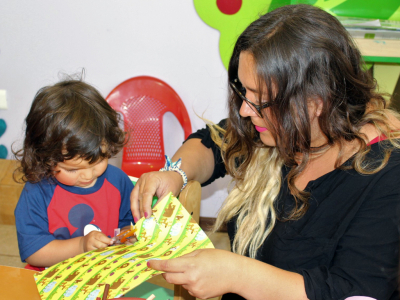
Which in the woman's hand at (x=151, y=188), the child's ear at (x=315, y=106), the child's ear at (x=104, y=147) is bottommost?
the woman's hand at (x=151, y=188)

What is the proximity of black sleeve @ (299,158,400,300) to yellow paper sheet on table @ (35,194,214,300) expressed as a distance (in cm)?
29

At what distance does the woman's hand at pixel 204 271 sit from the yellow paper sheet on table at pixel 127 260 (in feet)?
0.11

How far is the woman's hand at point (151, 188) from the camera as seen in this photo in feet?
3.37

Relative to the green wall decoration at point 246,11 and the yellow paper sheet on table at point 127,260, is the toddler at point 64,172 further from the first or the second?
the green wall decoration at point 246,11

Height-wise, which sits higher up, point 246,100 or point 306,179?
point 246,100

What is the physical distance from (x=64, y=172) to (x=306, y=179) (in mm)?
742

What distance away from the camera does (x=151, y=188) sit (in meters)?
1.04

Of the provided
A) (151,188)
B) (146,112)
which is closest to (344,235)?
(151,188)

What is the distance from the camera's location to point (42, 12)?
215 cm

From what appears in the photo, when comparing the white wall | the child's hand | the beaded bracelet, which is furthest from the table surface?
the child's hand

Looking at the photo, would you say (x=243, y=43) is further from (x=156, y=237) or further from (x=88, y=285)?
(x=88, y=285)

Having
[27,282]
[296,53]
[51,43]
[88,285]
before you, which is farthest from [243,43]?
[51,43]

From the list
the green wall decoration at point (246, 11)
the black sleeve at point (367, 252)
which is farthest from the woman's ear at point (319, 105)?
the green wall decoration at point (246, 11)

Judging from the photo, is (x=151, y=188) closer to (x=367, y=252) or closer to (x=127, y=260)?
(x=127, y=260)
